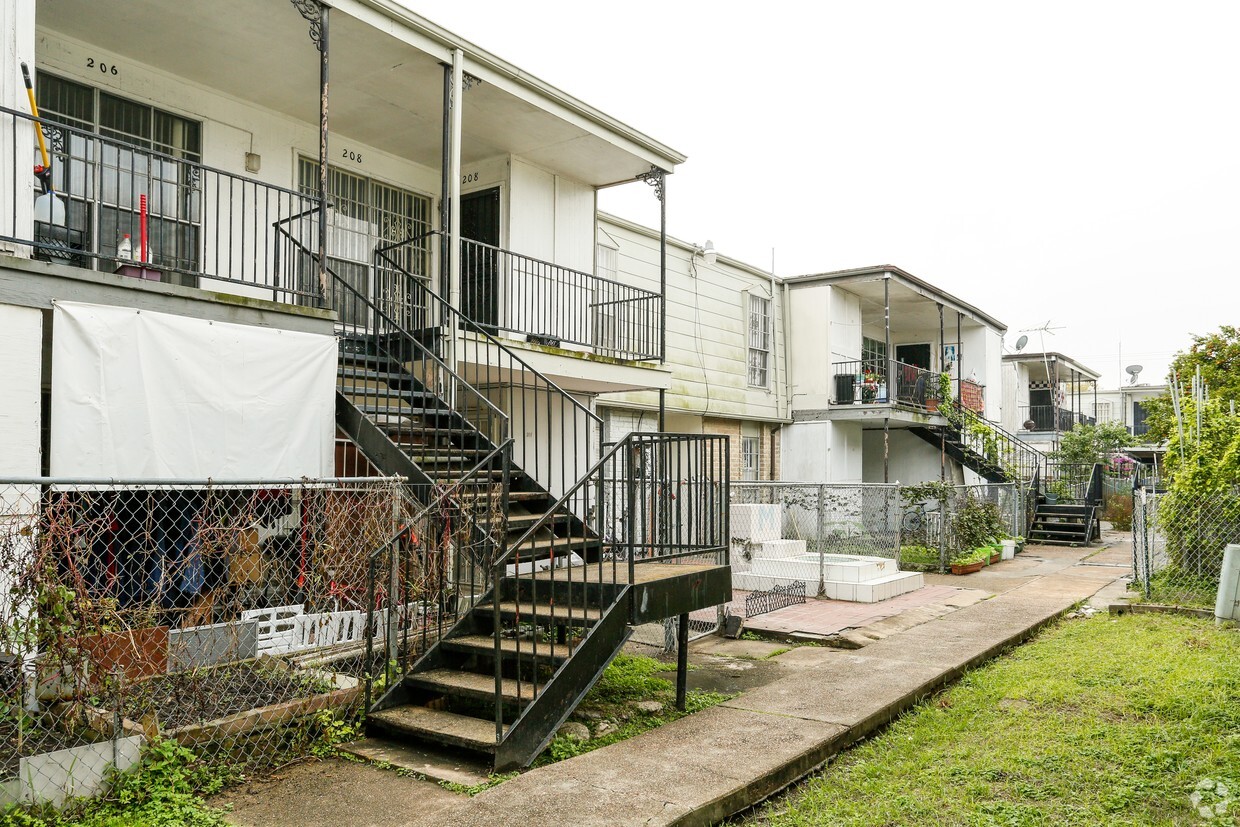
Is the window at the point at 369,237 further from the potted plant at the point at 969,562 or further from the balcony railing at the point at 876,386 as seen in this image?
the balcony railing at the point at 876,386

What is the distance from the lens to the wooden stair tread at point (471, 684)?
530 centimetres

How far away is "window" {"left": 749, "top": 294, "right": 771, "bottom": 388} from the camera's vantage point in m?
19.7

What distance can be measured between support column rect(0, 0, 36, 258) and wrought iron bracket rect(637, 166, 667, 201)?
770cm

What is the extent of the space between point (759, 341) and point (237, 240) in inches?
506

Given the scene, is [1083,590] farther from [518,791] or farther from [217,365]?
[217,365]

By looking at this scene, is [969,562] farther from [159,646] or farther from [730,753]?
[159,646]

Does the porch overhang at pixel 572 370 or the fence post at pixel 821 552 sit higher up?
the porch overhang at pixel 572 370

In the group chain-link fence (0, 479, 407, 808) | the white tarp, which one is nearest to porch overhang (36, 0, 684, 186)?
the white tarp

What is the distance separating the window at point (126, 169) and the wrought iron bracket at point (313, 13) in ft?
5.78

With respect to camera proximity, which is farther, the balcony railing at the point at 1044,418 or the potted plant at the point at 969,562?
the balcony railing at the point at 1044,418

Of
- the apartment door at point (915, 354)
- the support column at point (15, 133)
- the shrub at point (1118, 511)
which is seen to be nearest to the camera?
the support column at point (15, 133)

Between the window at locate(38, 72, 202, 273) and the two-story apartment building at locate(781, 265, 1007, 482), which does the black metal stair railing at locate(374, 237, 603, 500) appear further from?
the two-story apartment building at locate(781, 265, 1007, 482)

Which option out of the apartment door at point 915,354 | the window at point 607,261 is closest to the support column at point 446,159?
the window at point 607,261

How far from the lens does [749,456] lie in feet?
64.8
